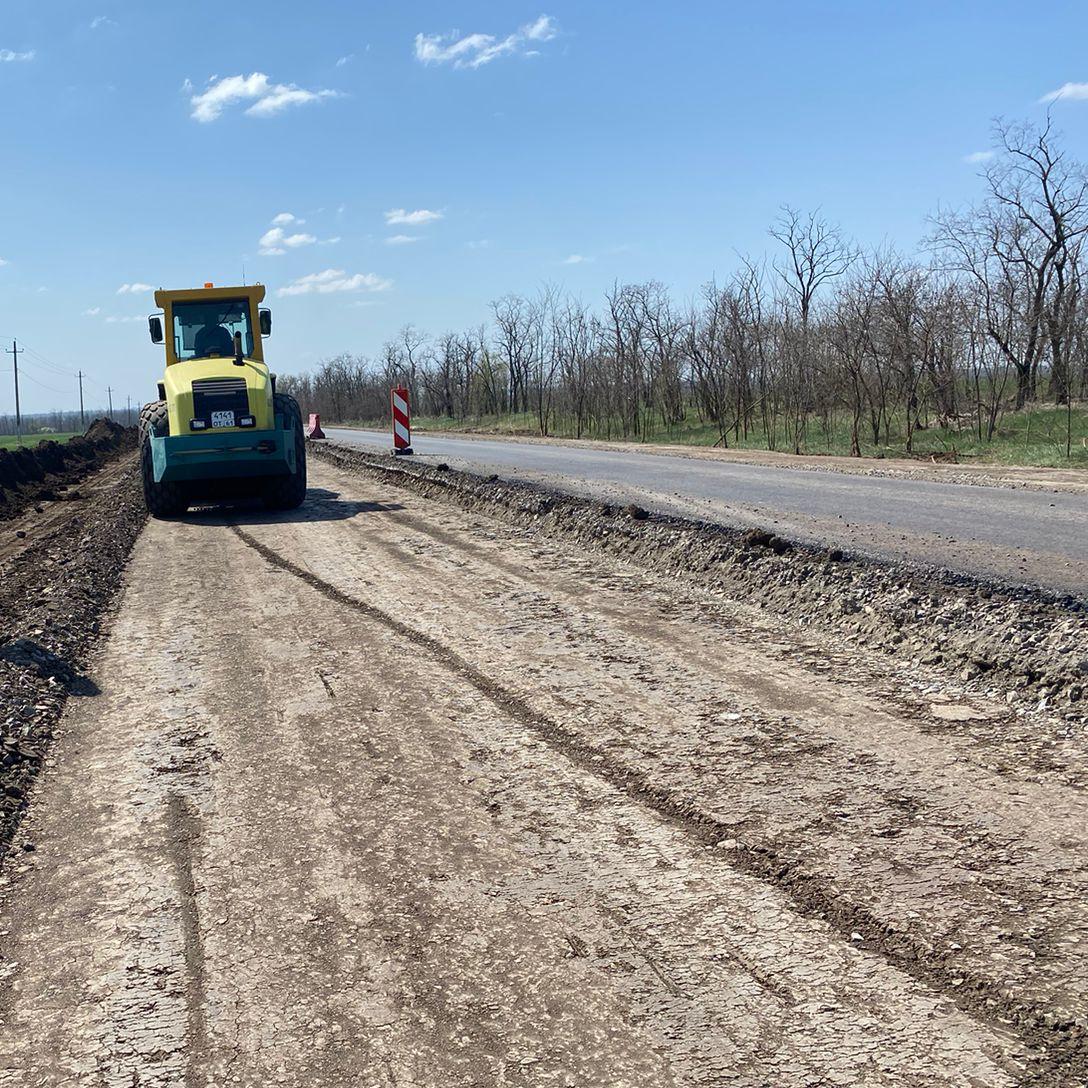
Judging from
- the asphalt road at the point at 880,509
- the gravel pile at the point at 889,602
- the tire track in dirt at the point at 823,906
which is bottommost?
the tire track in dirt at the point at 823,906

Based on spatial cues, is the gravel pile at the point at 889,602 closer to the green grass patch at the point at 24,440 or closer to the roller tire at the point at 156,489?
the roller tire at the point at 156,489

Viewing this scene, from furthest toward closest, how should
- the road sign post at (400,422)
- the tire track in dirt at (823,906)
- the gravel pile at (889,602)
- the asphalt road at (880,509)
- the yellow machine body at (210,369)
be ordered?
1. the road sign post at (400,422)
2. the yellow machine body at (210,369)
3. the asphalt road at (880,509)
4. the gravel pile at (889,602)
5. the tire track in dirt at (823,906)

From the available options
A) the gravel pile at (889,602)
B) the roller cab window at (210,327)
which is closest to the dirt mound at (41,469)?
the roller cab window at (210,327)

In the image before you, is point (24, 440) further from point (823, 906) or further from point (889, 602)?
point (823, 906)

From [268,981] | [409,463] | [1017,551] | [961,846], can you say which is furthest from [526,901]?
[409,463]

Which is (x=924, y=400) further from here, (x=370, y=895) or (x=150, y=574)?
(x=370, y=895)

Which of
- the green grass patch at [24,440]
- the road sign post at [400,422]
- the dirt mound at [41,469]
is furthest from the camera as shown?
the green grass patch at [24,440]

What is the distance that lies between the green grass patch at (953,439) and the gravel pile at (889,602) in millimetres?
11054

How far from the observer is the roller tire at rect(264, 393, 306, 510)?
13766 mm

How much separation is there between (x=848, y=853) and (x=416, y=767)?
6.11 ft

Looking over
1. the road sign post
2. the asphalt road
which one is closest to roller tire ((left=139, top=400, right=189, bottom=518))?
the asphalt road

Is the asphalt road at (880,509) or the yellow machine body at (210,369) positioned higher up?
the yellow machine body at (210,369)

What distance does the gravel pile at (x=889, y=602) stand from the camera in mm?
5176

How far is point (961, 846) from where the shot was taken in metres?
3.40
